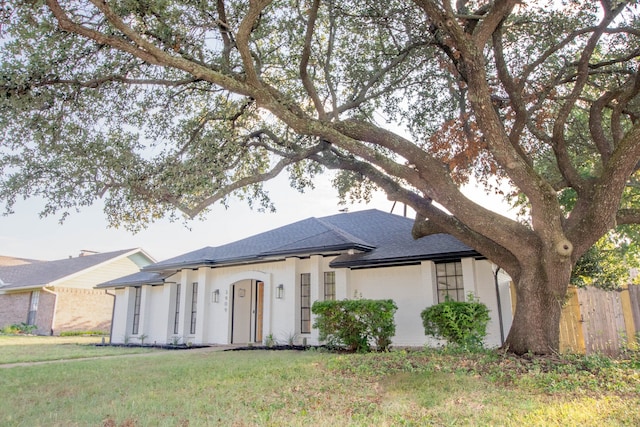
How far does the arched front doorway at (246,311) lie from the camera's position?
1641 centimetres

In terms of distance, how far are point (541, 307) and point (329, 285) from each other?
7.57 m

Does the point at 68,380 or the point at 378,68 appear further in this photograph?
the point at 378,68

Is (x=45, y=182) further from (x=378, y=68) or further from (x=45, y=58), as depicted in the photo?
(x=378, y=68)

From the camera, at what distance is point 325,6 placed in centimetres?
1106

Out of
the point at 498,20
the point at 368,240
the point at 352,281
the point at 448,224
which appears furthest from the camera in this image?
the point at 368,240

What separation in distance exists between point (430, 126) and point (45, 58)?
9393 millimetres

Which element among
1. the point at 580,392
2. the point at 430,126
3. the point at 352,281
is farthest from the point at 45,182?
the point at 580,392

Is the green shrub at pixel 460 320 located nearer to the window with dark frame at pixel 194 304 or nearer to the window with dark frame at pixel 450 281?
the window with dark frame at pixel 450 281

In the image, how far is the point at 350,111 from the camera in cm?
1266

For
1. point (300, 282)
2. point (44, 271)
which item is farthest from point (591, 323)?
point (44, 271)

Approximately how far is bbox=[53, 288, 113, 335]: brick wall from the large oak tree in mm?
20374

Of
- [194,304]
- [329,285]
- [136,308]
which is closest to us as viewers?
[329,285]

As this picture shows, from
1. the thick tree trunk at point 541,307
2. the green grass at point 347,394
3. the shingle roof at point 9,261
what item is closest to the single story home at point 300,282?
the thick tree trunk at point 541,307

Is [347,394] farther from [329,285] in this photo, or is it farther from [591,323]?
[329,285]
